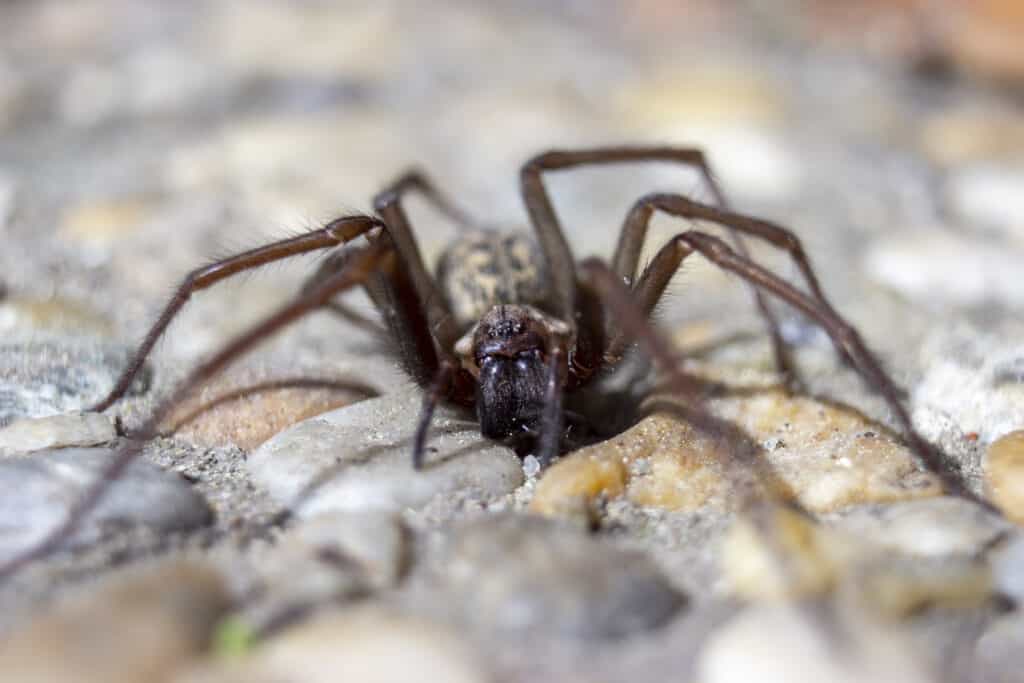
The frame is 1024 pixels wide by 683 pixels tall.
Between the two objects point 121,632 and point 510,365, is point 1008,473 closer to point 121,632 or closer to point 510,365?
point 510,365

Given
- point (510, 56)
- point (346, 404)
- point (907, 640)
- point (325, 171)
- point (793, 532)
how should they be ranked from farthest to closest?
1. point (510, 56)
2. point (325, 171)
3. point (346, 404)
4. point (793, 532)
5. point (907, 640)

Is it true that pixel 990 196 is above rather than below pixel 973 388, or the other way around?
above

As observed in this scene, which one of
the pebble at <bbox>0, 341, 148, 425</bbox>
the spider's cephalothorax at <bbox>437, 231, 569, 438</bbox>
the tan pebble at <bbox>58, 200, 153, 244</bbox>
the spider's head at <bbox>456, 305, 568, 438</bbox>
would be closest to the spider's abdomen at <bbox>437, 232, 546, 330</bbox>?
the spider's cephalothorax at <bbox>437, 231, 569, 438</bbox>

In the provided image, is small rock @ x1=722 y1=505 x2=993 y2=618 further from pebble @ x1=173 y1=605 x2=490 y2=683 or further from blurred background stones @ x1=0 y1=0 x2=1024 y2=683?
pebble @ x1=173 y1=605 x2=490 y2=683

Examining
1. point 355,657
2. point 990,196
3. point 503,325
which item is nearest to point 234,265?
point 503,325

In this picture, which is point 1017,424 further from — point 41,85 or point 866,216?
point 41,85

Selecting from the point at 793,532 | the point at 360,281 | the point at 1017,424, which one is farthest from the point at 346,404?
the point at 1017,424
